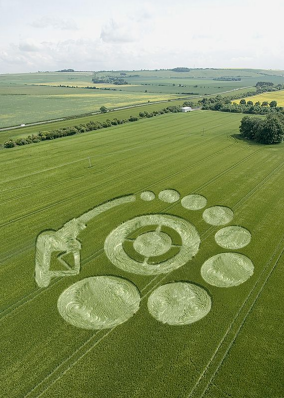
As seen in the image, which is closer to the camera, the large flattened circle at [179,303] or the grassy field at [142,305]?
the grassy field at [142,305]

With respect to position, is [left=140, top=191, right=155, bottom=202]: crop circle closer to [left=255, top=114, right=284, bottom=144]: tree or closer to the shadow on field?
the shadow on field

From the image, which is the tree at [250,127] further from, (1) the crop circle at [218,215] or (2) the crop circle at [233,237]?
(2) the crop circle at [233,237]

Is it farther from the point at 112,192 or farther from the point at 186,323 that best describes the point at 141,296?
the point at 112,192

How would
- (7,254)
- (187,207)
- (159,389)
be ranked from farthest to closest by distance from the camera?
(187,207), (7,254), (159,389)

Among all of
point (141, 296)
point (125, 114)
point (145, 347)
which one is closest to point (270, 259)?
point (141, 296)

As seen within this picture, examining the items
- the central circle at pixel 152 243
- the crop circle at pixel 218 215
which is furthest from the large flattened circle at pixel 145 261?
the crop circle at pixel 218 215

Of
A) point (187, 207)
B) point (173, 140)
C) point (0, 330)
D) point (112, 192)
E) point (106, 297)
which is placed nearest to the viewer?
point (0, 330)

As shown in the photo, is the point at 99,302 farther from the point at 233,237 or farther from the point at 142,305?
the point at 233,237
